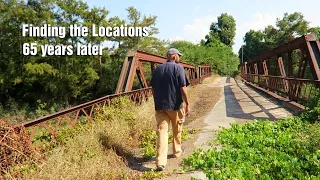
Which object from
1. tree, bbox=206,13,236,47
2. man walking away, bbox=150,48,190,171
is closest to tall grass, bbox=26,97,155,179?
man walking away, bbox=150,48,190,171

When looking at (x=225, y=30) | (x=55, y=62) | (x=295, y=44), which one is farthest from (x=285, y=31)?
(x=295, y=44)

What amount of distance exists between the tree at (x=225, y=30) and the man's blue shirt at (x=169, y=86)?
254 feet

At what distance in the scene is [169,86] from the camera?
4859 millimetres

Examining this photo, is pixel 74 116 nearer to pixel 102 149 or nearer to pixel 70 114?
pixel 70 114

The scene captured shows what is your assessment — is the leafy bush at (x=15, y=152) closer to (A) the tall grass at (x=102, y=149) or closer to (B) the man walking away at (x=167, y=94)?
(A) the tall grass at (x=102, y=149)

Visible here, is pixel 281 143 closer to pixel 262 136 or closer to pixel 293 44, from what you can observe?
pixel 262 136

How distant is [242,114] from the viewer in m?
9.50

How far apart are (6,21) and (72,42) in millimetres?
7450

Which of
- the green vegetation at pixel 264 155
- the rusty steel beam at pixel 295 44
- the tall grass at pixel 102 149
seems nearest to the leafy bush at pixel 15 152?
the tall grass at pixel 102 149

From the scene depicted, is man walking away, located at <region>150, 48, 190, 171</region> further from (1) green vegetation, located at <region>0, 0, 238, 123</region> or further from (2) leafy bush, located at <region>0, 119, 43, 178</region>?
(1) green vegetation, located at <region>0, 0, 238, 123</region>

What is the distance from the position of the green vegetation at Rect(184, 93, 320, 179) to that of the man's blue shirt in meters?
0.95

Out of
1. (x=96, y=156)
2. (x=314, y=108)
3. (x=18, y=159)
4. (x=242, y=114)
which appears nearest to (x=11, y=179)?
(x=18, y=159)

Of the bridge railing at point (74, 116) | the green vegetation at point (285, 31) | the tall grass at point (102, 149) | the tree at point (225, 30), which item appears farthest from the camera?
the tree at point (225, 30)

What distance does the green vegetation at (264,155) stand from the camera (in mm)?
3705
